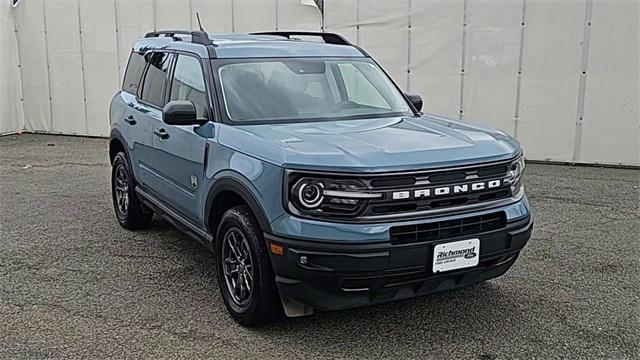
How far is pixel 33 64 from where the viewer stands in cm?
1334

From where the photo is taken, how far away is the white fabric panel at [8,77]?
13117mm

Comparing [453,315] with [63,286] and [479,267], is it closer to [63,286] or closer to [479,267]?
[479,267]

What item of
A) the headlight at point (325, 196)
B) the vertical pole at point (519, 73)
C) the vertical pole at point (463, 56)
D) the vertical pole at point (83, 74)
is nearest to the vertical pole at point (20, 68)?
the vertical pole at point (83, 74)

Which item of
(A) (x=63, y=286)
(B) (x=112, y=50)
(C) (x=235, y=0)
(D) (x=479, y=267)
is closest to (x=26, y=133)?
(B) (x=112, y=50)

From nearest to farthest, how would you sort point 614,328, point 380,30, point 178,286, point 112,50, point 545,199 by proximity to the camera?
point 614,328 → point 178,286 → point 545,199 → point 380,30 → point 112,50

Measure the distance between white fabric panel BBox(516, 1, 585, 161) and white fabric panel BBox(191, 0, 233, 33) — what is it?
202 inches

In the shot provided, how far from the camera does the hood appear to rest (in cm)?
341

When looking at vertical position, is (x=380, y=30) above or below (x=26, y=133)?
above

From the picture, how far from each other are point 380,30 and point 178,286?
6860mm

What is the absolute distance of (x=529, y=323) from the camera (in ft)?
13.1

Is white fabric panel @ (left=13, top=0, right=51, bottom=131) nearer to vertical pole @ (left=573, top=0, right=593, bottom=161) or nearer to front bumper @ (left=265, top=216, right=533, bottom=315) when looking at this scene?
vertical pole @ (left=573, top=0, right=593, bottom=161)

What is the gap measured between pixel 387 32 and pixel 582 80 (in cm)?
307

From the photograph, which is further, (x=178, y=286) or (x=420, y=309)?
(x=178, y=286)

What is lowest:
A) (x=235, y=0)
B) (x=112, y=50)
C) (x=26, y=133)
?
(x=26, y=133)
